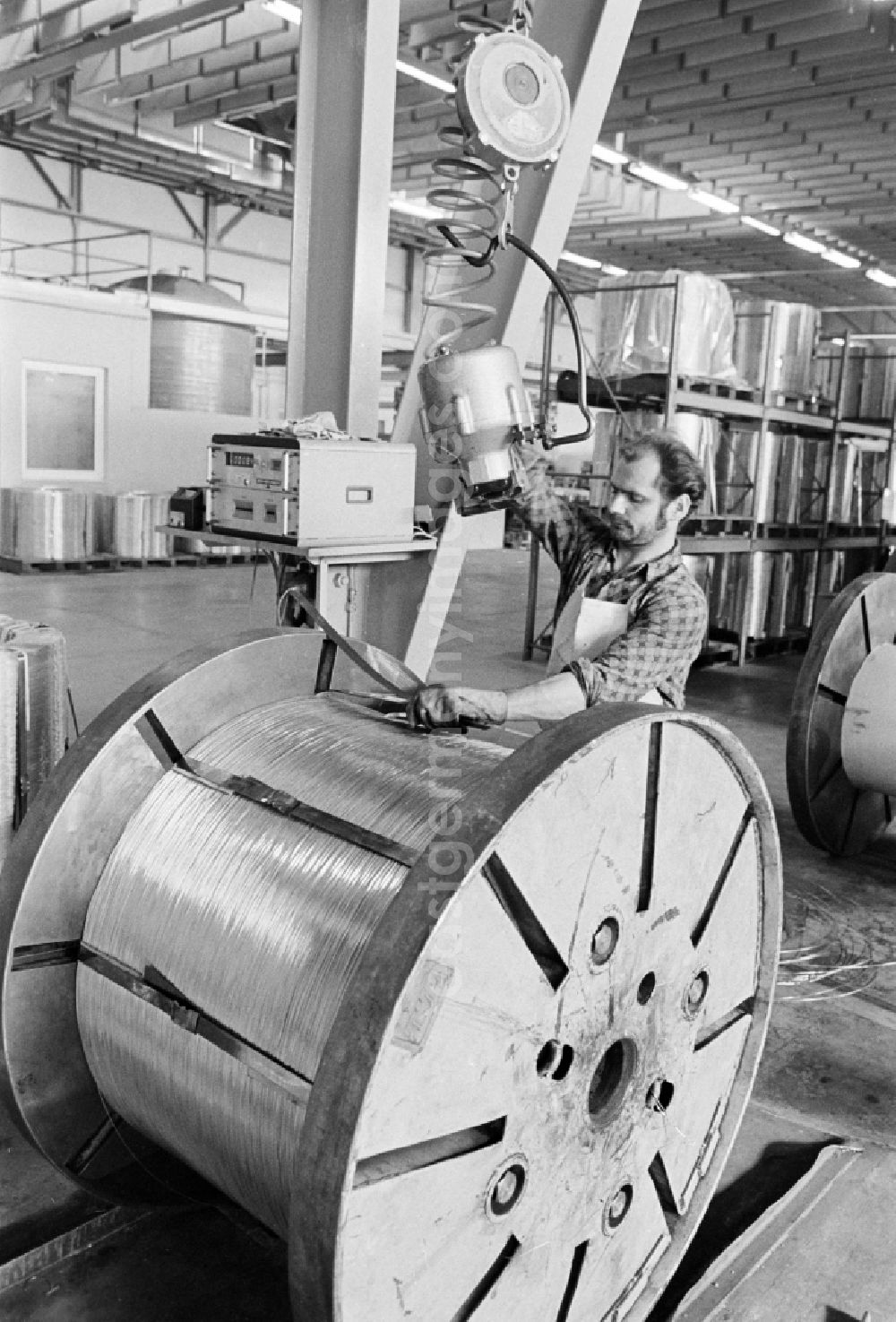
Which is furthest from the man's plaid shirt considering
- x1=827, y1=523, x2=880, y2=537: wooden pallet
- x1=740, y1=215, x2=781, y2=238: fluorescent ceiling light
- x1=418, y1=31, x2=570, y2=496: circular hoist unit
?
x1=740, y1=215, x2=781, y2=238: fluorescent ceiling light

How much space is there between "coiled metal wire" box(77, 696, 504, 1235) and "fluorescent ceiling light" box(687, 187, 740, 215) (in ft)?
43.4

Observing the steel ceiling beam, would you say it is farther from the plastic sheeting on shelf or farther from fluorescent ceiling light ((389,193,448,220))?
fluorescent ceiling light ((389,193,448,220))

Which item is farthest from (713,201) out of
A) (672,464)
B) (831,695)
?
(672,464)

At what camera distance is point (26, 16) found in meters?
10.0

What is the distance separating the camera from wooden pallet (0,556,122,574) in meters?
11.3

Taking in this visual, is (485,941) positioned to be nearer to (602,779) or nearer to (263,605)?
(602,779)

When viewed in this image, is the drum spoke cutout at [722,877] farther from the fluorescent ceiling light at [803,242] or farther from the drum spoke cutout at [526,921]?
the fluorescent ceiling light at [803,242]

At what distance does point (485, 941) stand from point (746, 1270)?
46.6 inches

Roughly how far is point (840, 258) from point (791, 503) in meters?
9.92

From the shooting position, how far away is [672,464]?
8.67 ft

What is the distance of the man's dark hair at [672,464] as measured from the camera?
2648 mm

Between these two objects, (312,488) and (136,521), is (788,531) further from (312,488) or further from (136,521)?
(136,521)

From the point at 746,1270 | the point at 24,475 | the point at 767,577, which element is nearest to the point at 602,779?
the point at 746,1270

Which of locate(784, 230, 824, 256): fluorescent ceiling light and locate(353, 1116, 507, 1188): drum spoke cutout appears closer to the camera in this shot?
locate(353, 1116, 507, 1188): drum spoke cutout
